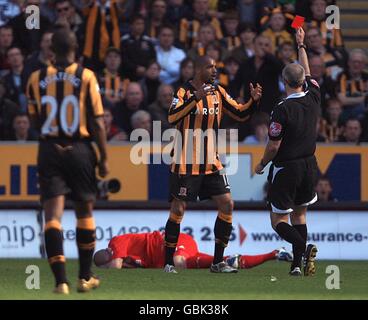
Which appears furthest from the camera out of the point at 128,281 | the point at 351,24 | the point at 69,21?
the point at 351,24

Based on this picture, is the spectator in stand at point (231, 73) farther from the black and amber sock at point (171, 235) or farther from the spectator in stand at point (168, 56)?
the black and amber sock at point (171, 235)

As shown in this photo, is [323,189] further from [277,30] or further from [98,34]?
[98,34]

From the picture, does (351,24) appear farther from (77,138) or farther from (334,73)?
(77,138)

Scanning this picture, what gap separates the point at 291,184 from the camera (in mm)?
13242

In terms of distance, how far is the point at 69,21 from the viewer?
19719 millimetres

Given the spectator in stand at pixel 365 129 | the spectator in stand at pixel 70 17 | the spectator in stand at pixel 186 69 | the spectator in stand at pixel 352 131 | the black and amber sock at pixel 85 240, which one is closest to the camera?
the black and amber sock at pixel 85 240

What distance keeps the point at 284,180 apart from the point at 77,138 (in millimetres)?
2948

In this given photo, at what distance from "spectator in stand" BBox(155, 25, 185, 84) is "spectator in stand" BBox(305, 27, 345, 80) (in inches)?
73.8

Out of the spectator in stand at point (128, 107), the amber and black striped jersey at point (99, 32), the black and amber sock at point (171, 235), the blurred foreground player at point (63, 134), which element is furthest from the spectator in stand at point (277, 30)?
the blurred foreground player at point (63, 134)

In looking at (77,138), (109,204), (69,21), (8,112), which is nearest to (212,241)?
(109,204)

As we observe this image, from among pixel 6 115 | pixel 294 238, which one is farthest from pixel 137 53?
pixel 294 238

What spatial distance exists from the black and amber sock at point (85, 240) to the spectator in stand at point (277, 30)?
951 centimetres

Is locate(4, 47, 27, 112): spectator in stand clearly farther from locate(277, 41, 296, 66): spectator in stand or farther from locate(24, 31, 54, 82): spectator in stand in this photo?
locate(277, 41, 296, 66): spectator in stand

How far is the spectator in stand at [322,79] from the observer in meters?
19.3
